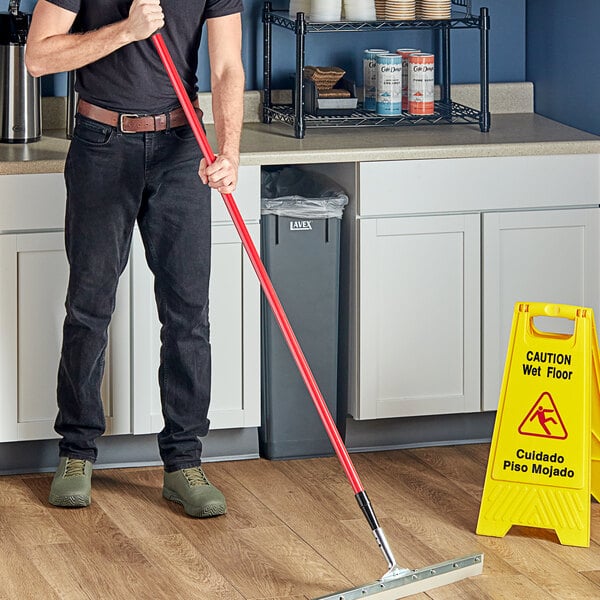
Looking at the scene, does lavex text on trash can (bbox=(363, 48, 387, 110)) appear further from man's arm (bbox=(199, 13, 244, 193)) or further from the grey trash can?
man's arm (bbox=(199, 13, 244, 193))

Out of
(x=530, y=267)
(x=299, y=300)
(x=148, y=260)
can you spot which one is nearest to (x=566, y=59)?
(x=530, y=267)

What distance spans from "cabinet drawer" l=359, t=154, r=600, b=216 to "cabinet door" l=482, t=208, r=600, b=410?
0.15 ft

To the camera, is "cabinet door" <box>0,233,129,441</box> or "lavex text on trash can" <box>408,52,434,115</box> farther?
"lavex text on trash can" <box>408,52,434,115</box>

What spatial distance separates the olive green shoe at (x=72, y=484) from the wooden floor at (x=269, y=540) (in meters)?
0.03

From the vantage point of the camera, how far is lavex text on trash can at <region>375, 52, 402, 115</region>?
12.5ft

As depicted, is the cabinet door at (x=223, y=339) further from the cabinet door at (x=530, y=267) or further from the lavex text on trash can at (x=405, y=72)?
the lavex text on trash can at (x=405, y=72)

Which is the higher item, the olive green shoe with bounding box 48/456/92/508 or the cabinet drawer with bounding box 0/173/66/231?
the cabinet drawer with bounding box 0/173/66/231

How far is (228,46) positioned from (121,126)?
0.31m

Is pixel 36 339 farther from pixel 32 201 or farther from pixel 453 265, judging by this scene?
pixel 453 265

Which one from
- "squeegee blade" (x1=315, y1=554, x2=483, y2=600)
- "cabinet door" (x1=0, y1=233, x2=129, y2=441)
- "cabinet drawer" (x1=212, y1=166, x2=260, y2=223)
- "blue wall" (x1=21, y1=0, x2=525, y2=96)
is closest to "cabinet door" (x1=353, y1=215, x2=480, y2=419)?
"cabinet drawer" (x1=212, y1=166, x2=260, y2=223)

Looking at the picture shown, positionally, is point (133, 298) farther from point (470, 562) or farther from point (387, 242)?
point (470, 562)

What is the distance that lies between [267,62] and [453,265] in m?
0.85

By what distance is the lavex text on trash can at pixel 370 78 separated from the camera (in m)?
3.92

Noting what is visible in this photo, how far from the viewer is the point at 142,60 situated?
298 cm
